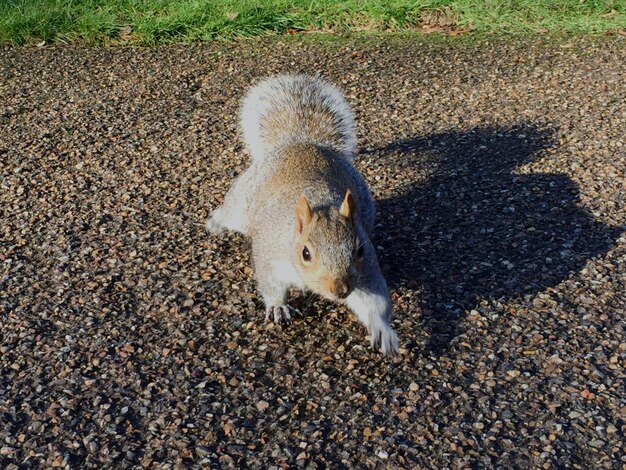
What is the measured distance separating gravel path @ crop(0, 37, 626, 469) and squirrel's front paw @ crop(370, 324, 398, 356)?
0.24 ft

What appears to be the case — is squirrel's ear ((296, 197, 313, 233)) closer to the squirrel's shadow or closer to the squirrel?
the squirrel

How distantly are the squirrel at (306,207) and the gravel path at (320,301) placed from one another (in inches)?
6.8

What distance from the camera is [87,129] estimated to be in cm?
533

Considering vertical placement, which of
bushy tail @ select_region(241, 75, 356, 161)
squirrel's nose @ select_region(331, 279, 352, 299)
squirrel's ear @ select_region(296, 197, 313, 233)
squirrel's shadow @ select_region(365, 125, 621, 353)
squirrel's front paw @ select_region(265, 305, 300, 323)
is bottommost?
squirrel's shadow @ select_region(365, 125, 621, 353)

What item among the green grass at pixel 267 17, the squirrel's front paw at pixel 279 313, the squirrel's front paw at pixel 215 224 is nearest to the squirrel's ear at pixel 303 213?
the squirrel's front paw at pixel 279 313

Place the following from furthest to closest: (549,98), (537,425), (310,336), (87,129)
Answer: (549,98) → (87,129) → (310,336) → (537,425)

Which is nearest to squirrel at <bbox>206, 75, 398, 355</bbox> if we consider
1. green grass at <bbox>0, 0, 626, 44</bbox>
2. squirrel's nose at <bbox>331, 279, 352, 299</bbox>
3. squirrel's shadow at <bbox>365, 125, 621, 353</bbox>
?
squirrel's nose at <bbox>331, 279, 352, 299</bbox>

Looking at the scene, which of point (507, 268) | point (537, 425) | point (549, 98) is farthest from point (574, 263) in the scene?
point (549, 98)

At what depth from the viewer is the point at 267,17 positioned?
23.3ft

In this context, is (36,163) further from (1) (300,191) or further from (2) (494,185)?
(2) (494,185)

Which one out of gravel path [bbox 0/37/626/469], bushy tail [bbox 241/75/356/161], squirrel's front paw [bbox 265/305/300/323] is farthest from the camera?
bushy tail [bbox 241/75/356/161]

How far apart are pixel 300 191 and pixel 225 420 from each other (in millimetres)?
1108

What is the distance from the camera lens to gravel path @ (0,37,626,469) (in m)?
2.84

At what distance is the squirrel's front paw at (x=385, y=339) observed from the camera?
3.18 metres
